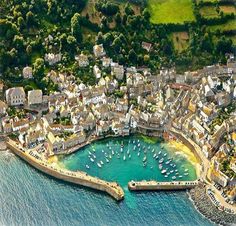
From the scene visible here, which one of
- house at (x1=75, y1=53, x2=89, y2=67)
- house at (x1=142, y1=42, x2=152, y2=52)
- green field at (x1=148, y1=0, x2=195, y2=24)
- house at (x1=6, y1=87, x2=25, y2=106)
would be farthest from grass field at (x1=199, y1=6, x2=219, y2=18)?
house at (x1=6, y1=87, x2=25, y2=106)

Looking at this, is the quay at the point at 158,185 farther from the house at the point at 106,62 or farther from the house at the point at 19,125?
the house at the point at 106,62

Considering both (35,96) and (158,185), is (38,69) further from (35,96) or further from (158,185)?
(158,185)

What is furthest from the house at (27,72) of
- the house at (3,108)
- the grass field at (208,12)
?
the grass field at (208,12)

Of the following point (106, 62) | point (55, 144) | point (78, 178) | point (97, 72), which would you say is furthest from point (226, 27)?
point (78, 178)

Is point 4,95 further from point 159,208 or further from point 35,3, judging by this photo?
point 159,208

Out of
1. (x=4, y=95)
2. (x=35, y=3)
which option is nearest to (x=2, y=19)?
(x=35, y=3)
